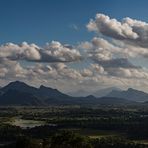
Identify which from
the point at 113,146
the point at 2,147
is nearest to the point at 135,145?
the point at 113,146

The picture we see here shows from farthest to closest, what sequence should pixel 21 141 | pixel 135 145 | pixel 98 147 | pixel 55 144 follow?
pixel 135 145 < pixel 98 147 < pixel 21 141 < pixel 55 144

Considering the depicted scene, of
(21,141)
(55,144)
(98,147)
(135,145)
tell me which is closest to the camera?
(55,144)

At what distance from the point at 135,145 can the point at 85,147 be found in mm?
94940

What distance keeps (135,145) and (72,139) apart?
9767cm

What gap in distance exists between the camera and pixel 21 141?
4464 inches

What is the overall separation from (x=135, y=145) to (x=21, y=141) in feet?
318

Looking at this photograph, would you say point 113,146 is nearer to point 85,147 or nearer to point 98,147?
point 98,147

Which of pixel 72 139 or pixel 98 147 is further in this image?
pixel 98 147

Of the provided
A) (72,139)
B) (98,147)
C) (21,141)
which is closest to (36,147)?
(21,141)

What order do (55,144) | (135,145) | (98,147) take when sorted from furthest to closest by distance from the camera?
(135,145), (98,147), (55,144)

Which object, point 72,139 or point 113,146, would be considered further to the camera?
point 113,146

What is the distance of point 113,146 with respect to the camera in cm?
19538

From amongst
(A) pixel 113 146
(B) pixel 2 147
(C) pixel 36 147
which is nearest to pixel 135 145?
(A) pixel 113 146

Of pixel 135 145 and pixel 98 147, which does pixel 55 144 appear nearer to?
pixel 98 147
